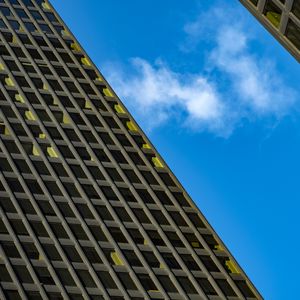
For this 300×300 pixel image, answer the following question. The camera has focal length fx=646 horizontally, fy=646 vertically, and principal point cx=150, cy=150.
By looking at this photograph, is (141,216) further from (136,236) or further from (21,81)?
(21,81)

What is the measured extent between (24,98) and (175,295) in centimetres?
2718

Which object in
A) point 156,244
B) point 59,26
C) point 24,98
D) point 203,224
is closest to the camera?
point 156,244

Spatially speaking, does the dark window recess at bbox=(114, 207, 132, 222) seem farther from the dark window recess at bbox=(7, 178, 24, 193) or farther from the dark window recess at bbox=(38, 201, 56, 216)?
the dark window recess at bbox=(7, 178, 24, 193)

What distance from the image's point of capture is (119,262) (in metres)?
53.8

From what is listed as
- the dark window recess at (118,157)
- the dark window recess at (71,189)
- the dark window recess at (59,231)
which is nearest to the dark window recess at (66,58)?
the dark window recess at (118,157)

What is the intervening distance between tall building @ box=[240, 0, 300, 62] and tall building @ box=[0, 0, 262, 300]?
23304 mm

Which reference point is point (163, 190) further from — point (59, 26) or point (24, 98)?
point (59, 26)

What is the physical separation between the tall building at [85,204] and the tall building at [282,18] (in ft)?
76.5

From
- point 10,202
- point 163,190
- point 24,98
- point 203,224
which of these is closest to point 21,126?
point 24,98

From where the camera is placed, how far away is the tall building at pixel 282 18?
120ft

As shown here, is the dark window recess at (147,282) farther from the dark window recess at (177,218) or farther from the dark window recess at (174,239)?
the dark window recess at (177,218)

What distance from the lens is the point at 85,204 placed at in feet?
190

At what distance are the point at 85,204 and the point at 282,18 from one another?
27063mm

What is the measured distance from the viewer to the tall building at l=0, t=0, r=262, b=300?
168ft
